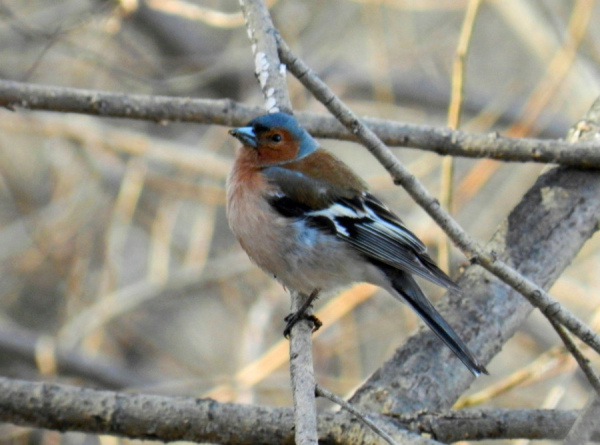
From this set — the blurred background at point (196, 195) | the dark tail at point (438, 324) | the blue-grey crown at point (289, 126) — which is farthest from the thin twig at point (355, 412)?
the blurred background at point (196, 195)

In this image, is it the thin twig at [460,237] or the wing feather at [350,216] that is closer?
the thin twig at [460,237]

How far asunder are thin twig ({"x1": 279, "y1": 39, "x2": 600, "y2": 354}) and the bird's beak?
1033 millimetres

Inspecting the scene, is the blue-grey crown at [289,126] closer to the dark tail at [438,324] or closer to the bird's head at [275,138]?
the bird's head at [275,138]

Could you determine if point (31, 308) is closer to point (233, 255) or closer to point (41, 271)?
point (41, 271)

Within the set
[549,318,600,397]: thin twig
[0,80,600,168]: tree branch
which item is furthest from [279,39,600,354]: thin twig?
[0,80,600,168]: tree branch

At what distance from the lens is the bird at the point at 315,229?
3.48 metres

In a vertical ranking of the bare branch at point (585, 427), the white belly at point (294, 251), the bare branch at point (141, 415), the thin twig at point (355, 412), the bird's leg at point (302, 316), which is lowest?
the bare branch at point (585, 427)

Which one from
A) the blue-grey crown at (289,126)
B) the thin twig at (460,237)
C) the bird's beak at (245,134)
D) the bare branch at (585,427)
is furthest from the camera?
the bird's beak at (245,134)

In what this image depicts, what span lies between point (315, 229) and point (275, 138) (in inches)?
21.8

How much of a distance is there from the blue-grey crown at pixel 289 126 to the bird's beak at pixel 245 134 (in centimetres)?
4

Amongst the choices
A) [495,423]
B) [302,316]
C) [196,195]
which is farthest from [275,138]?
[196,195]

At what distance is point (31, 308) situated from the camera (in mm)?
8484

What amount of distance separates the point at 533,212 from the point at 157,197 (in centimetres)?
572

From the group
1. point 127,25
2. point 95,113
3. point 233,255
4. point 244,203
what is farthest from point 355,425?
point 127,25
